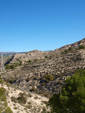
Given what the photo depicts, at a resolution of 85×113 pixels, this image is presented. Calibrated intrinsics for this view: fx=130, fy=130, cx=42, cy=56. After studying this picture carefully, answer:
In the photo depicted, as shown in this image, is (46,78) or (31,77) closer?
(46,78)

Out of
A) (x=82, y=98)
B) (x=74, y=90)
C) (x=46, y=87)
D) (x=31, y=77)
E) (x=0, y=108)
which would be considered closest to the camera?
(x=82, y=98)

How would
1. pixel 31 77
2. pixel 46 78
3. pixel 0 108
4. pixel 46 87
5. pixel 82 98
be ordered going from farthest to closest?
pixel 31 77 → pixel 46 78 → pixel 46 87 → pixel 0 108 → pixel 82 98

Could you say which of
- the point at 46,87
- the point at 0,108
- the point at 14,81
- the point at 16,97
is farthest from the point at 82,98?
the point at 14,81

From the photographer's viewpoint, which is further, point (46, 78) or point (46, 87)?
point (46, 78)

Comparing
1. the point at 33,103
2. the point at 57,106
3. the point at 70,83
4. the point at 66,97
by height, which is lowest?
the point at 33,103

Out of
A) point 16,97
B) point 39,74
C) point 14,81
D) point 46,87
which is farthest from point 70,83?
point 14,81

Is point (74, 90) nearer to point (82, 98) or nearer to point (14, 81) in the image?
point (82, 98)

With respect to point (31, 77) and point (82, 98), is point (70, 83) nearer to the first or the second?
point (82, 98)

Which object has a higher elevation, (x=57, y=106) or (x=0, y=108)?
(x=57, y=106)

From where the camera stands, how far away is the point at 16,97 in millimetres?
19781

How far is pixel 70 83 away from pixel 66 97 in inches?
59.4

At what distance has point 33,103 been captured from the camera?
19.0 meters

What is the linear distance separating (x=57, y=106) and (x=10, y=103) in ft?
25.0

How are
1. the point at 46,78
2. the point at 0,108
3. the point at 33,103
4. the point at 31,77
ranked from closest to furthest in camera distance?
the point at 0,108
the point at 33,103
the point at 46,78
the point at 31,77
